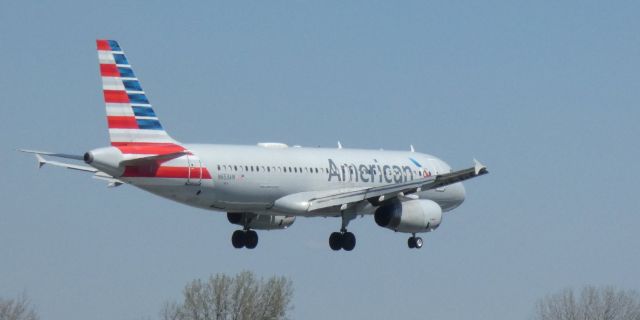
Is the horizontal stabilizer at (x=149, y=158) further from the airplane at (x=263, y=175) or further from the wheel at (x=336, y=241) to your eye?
the wheel at (x=336, y=241)

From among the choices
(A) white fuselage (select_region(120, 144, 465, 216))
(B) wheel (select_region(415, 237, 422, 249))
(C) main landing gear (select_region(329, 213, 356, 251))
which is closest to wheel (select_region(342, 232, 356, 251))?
(C) main landing gear (select_region(329, 213, 356, 251))

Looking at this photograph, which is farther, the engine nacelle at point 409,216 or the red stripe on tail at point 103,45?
the engine nacelle at point 409,216

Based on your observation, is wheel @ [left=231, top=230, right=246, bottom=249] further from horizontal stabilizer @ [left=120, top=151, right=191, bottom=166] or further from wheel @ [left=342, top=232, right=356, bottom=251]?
horizontal stabilizer @ [left=120, top=151, right=191, bottom=166]

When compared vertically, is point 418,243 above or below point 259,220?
below

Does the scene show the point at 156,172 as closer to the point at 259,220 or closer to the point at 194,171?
the point at 194,171

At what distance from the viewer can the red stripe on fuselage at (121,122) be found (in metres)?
90.4

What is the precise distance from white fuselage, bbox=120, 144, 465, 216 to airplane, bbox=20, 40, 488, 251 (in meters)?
0.05

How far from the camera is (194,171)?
300ft

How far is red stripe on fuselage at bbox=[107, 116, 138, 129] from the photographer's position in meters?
90.4

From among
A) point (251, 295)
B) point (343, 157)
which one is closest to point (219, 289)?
point (251, 295)

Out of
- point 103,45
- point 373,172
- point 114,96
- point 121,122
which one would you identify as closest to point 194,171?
point 121,122

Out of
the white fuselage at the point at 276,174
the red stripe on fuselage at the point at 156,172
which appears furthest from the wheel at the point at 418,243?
the red stripe on fuselage at the point at 156,172

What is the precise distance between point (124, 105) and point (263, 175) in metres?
7.81

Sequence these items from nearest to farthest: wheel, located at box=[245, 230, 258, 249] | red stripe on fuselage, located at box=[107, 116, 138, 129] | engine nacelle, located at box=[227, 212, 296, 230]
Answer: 1. red stripe on fuselage, located at box=[107, 116, 138, 129]
2. engine nacelle, located at box=[227, 212, 296, 230]
3. wheel, located at box=[245, 230, 258, 249]
